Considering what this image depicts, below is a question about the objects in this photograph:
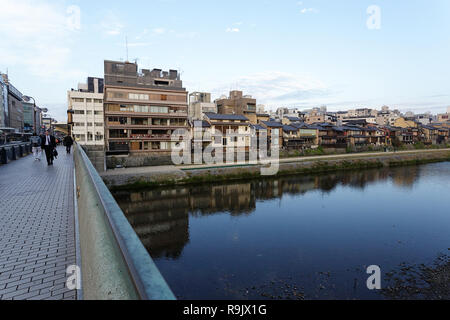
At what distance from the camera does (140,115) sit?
142 ft

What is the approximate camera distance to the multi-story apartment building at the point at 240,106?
58500 millimetres

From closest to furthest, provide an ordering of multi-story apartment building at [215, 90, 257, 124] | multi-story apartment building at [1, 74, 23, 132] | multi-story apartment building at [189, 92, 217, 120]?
multi-story apartment building at [215, 90, 257, 124] → multi-story apartment building at [189, 92, 217, 120] → multi-story apartment building at [1, 74, 23, 132]

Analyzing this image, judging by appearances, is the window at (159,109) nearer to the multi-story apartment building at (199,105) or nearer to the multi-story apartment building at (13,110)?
the multi-story apartment building at (199,105)

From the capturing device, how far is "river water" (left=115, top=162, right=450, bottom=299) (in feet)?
40.8

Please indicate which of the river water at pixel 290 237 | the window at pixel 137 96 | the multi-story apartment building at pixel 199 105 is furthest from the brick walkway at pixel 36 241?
the multi-story apartment building at pixel 199 105

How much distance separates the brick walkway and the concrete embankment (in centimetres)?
1956

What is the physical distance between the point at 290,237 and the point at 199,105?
171 feet

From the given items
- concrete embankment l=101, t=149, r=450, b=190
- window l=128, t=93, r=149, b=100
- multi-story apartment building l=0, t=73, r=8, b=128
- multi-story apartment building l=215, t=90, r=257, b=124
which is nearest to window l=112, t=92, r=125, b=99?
window l=128, t=93, r=149, b=100

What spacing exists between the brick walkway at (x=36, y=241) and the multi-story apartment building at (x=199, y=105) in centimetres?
4947

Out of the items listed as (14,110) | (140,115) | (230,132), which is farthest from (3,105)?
(230,132)

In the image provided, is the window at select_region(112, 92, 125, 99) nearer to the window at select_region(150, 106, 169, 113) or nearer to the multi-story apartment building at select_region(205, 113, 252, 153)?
the window at select_region(150, 106, 169, 113)

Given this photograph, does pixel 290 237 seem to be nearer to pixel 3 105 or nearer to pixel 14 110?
pixel 3 105
